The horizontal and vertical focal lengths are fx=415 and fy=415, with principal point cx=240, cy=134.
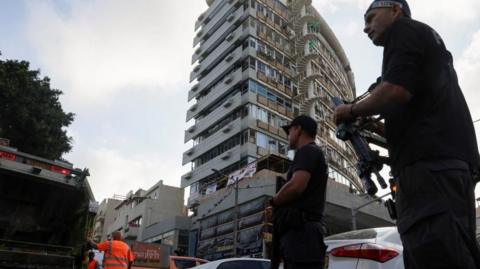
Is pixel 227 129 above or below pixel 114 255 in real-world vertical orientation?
above

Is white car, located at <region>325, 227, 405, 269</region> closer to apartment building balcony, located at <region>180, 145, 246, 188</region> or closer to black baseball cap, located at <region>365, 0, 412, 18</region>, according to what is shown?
black baseball cap, located at <region>365, 0, 412, 18</region>

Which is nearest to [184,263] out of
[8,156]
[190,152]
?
[8,156]

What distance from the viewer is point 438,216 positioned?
171cm

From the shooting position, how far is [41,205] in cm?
771

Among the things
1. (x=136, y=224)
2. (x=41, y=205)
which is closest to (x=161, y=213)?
(x=136, y=224)

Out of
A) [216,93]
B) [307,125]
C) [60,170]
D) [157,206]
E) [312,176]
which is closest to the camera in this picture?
[312,176]

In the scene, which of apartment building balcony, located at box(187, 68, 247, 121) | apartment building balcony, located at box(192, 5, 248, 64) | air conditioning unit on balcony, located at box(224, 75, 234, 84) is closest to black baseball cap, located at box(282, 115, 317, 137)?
apartment building balcony, located at box(187, 68, 247, 121)

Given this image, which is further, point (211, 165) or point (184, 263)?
point (211, 165)

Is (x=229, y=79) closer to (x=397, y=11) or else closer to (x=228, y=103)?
(x=228, y=103)

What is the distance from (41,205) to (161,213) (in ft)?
137

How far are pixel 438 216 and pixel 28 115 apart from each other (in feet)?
93.3

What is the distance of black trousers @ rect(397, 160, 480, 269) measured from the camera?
1.66 metres

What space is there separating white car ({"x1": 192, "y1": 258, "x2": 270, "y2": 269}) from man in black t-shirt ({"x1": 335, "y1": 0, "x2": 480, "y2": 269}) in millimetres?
4758

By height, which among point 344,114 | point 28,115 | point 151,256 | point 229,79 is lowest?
point 344,114
